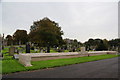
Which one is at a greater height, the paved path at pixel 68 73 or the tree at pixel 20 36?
the tree at pixel 20 36

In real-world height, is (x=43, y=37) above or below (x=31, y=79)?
above

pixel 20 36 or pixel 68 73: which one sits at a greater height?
pixel 20 36

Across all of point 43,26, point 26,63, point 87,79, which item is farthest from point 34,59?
point 43,26

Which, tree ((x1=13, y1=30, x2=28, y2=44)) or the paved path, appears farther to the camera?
tree ((x1=13, y1=30, x2=28, y2=44))

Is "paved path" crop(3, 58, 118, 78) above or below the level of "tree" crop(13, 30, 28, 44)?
below

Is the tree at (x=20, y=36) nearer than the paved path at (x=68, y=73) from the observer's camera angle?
No

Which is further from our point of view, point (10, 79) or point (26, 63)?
point (26, 63)

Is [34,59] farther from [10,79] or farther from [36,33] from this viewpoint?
[36,33]

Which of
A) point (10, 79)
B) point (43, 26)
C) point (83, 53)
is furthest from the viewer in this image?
point (43, 26)

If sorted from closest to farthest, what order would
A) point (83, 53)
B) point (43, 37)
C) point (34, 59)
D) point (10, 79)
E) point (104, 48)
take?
point (10, 79), point (34, 59), point (83, 53), point (43, 37), point (104, 48)

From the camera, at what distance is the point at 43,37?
28.3m

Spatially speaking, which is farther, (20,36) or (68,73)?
(20,36)

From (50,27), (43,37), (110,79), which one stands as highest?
(50,27)

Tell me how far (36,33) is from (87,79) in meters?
24.0
